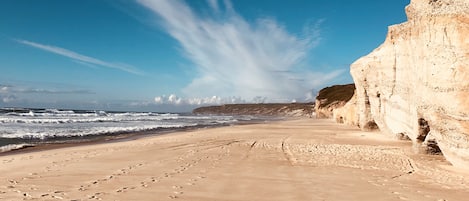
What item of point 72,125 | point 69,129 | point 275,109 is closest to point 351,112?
point 69,129

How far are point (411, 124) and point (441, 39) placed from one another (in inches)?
238

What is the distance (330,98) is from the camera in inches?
2886

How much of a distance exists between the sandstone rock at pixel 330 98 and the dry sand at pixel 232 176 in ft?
169

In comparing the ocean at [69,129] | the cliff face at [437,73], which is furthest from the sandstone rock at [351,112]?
the cliff face at [437,73]

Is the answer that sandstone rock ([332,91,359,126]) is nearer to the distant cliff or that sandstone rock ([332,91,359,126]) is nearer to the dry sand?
the dry sand

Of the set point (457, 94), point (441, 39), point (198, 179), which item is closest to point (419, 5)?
point (441, 39)

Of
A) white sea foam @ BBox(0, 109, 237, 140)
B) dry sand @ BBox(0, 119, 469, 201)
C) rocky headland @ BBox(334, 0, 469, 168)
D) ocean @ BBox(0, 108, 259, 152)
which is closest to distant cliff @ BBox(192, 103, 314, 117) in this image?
white sea foam @ BBox(0, 109, 237, 140)

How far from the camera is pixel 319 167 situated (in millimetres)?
11359

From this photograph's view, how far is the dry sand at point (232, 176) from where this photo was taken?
24.8 ft

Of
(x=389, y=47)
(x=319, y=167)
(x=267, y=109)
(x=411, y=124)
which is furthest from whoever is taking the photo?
(x=267, y=109)

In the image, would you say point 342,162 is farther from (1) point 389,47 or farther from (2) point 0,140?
(2) point 0,140

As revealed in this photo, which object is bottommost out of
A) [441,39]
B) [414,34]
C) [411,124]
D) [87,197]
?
[87,197]

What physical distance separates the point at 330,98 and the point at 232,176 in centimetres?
6675

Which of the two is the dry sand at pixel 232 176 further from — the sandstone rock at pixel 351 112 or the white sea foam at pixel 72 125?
the sandstone rock at pixel 351 112
